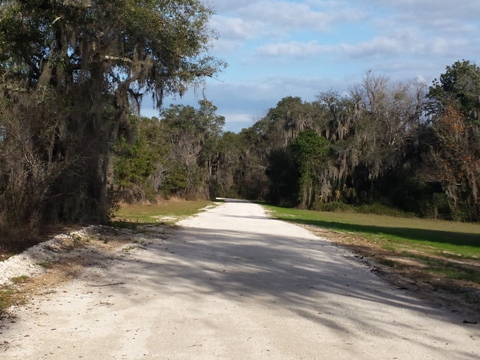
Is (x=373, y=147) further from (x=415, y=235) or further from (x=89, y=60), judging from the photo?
(x=89, y=60)

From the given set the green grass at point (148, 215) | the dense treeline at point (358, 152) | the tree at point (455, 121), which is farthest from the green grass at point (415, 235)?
the dense treeline at point (358, 152)

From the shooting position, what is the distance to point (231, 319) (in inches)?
257

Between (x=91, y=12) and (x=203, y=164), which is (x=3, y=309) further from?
(x=203, y=164)

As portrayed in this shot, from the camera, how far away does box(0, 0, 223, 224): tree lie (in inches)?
569

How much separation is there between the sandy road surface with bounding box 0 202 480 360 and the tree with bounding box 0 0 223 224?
5487 millimetres

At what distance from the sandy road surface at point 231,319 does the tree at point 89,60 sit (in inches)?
216

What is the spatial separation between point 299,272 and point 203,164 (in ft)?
216

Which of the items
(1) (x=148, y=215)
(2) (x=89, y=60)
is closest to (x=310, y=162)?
(1) (x=148, y=215)

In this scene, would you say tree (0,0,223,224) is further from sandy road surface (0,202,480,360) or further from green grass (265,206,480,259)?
green grass (265,206,480,259)

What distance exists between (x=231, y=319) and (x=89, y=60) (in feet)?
39.5

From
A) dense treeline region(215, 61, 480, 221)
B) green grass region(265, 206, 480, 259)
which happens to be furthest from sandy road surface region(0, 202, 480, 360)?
dense treeline region(215, 61, 480, 221)

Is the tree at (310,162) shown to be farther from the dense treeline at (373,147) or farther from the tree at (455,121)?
the tree at (455,121)

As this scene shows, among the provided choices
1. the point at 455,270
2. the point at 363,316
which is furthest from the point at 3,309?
the point at 455,270

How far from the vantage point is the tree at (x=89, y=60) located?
14.4 meters
